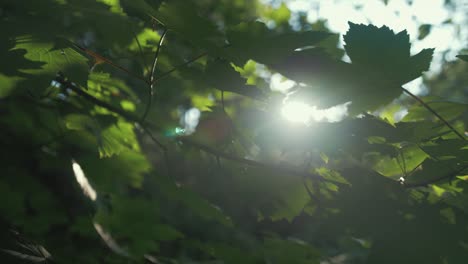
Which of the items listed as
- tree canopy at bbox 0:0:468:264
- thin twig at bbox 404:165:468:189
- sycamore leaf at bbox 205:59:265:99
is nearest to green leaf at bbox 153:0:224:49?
tree canopy at bbox 0:0:468:264

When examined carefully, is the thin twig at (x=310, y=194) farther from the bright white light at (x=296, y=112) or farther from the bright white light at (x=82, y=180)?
the bright white light at (x=82, y=180)

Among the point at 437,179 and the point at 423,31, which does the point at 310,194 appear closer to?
the point at 437,179

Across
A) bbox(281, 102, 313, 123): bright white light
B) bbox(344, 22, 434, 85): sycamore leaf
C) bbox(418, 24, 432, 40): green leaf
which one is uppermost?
bbox(418, 24, 432, 40): green leaf

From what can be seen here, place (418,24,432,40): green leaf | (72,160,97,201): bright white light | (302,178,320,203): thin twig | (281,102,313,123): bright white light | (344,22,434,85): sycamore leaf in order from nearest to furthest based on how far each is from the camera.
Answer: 1. (344,22,434,85): sycamore leaf
2. (281,102,313,123): bright white light
3. (302,178,320,203): thin twig
4. (72,160,97,201): bright white light
5. (418,24,432,40): green leaf

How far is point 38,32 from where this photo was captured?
85cm

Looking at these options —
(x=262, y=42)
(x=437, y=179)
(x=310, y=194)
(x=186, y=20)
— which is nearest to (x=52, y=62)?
(x=186, y=20)

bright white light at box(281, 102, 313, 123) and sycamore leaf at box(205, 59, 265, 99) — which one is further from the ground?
sycamore leaf at box(205, 59, 265, 99)

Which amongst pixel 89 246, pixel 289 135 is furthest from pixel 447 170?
pixel 89 246

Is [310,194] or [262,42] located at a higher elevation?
[262,42]

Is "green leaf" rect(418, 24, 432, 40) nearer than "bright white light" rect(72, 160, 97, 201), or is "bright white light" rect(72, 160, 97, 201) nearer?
"bright white light" rect(72, 160, 97, 201)

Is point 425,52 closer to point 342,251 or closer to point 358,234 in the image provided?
point 358,234

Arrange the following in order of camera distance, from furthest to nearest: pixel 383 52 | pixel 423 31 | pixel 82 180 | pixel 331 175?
1. pixel 423 31
2. pixel 82 180
3. pixel 331 175
4. pixel 383 52

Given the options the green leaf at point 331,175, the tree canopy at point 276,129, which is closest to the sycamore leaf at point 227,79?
the tree canopy at point 276,129

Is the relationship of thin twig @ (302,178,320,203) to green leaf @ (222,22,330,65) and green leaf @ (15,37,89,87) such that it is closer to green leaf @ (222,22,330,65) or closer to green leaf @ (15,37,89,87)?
green leaf @ (222,22,330,65)
